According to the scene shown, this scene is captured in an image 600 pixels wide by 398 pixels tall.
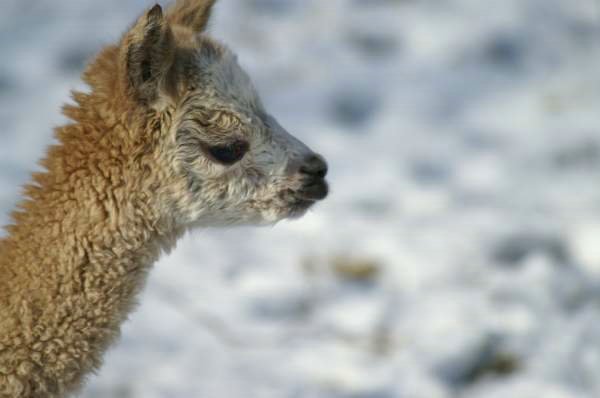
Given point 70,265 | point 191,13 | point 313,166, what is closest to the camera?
point 70,265

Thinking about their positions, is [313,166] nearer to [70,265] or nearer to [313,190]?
[313,190]

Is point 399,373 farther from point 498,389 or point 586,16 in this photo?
point 586,16

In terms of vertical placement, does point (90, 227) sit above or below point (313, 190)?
below

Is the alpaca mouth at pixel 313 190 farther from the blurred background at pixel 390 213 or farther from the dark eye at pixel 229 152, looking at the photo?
the blurred background at pixel 390 213

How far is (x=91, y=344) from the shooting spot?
343cm

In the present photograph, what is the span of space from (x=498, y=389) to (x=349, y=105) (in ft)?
10.3

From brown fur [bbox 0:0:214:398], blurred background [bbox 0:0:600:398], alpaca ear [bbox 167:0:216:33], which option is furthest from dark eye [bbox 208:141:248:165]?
blurred background [bbox 0:0:600:398]

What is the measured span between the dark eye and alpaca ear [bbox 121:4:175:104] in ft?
0.86

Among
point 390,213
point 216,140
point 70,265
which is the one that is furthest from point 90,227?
point 390,213

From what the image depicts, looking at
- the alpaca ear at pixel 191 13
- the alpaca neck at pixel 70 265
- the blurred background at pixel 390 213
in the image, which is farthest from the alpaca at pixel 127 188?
the blurred background at pixel 390 213

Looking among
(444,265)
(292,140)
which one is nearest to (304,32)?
(444,265)

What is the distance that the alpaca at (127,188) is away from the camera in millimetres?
3355

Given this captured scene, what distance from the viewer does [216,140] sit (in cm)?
365

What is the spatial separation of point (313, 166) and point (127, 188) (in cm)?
66
